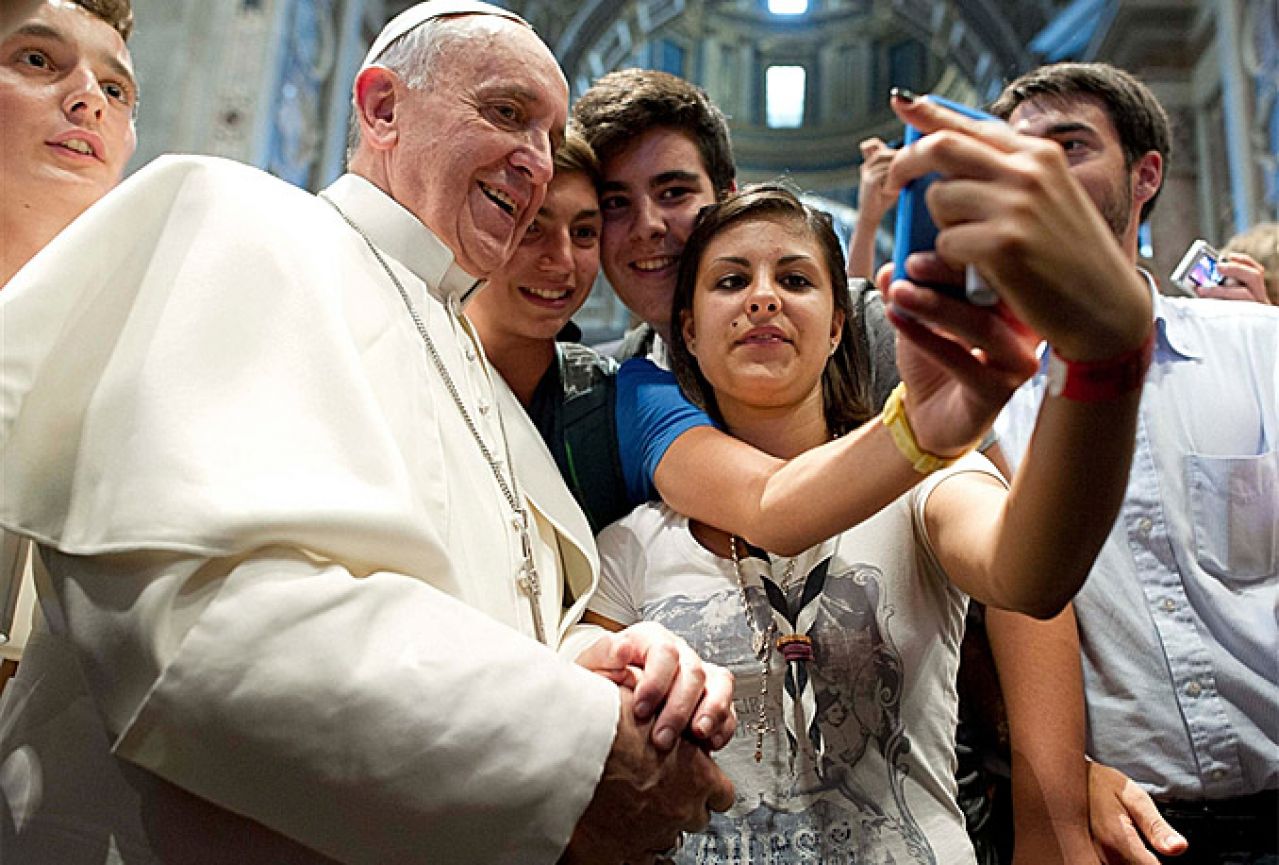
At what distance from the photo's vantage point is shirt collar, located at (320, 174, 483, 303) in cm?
192

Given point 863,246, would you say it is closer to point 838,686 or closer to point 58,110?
point 838,686

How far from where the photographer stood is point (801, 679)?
5.61ft

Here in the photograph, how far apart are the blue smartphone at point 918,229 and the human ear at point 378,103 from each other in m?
1.18

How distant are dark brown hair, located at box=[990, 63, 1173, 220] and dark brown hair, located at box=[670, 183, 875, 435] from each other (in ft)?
2.91

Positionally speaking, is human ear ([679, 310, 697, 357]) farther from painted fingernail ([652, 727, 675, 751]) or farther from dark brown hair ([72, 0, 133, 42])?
dark brown hair ([72, 0, 133, 42])

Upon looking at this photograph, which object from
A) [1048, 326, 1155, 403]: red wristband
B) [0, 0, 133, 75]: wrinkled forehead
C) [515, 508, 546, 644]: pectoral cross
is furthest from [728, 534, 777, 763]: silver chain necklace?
[0, 0, 133, 75]: wrinkled forehead

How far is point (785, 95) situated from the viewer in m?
19.1

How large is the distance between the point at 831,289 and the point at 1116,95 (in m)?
1.10

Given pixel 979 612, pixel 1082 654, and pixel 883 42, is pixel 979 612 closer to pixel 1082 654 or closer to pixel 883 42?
pixel 1082 654

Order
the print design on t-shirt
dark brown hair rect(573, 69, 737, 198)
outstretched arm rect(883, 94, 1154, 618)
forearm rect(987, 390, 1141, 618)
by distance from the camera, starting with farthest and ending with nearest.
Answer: dark brown hair rect(573, 69, 737, 198)
the print design on t-shirt
forearm rect(987, 390, 1141, 618)
outstretched arm rect(883, 94, 1154, 618)

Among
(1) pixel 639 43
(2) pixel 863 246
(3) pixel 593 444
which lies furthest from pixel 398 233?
(1) pixel 639 43

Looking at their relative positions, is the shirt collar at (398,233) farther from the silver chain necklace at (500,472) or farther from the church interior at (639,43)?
the church interior at (639,43)

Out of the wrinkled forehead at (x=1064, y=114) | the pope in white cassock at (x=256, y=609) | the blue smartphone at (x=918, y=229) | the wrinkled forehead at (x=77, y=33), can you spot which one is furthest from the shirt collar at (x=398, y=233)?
the wrinkled forehead at (x=1064, y=114)

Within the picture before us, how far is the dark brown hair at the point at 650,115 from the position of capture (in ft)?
8.45
